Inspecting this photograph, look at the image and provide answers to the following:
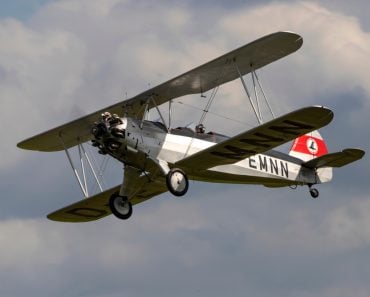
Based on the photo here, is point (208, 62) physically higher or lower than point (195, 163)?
higher

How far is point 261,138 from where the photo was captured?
25797 millimetres

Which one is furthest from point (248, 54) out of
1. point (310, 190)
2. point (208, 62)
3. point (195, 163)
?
point (310, 190)

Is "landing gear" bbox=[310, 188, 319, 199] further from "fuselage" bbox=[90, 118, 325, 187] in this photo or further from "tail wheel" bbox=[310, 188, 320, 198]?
"fuselage" bbox=[90, 118, 325, 187]

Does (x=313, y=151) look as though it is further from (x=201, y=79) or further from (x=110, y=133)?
(x=110, y=133)

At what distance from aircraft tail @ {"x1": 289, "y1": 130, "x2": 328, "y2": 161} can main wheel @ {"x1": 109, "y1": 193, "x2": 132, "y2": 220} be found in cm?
503

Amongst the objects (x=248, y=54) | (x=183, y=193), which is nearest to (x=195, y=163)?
(x=183, y=193)

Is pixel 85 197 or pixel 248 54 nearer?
pixel 248 54

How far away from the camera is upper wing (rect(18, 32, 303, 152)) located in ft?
84.9

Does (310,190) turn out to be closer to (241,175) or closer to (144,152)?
(241,175)

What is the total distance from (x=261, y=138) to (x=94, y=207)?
557cm

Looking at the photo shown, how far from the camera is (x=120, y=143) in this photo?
85.4 feet

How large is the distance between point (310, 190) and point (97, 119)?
5210mm

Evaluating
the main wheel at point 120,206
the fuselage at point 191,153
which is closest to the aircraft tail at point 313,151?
the fuselage at point 191,153

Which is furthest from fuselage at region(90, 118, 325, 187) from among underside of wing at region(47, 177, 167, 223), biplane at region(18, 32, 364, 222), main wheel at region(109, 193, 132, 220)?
underside of wing at region(47, 177, 167, 223)
